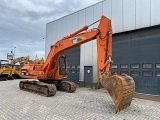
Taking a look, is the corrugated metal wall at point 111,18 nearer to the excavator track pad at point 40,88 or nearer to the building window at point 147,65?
the building window at point 147,65

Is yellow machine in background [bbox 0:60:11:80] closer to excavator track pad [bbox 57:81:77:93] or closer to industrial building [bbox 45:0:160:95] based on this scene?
industrial building [bbox 45:0:160:95]

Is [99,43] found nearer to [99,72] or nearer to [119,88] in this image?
[99,72]

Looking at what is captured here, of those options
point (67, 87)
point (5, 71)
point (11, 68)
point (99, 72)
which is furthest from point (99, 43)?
point (11, 68)

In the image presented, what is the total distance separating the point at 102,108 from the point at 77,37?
4.21m

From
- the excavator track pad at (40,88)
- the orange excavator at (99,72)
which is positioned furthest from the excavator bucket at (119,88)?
the excavator track pad at (40,88)

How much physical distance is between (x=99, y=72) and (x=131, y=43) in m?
5.52

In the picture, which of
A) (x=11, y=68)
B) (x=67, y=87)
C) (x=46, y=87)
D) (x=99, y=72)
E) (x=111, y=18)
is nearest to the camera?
(x=99, y=72)

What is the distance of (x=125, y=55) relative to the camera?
13.8 meters

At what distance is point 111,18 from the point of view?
48.1ft

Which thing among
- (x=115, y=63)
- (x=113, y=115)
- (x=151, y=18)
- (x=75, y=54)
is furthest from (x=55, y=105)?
(x=75, y=54)

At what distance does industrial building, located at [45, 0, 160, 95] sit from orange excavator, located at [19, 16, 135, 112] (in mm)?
3252

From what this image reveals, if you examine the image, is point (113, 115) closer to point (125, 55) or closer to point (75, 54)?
point (125, 55)

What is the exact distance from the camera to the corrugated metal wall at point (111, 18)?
12484mm

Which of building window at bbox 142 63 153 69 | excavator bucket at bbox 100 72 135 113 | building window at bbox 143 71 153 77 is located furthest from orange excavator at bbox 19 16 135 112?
building window at bbox 143 71 153 77
